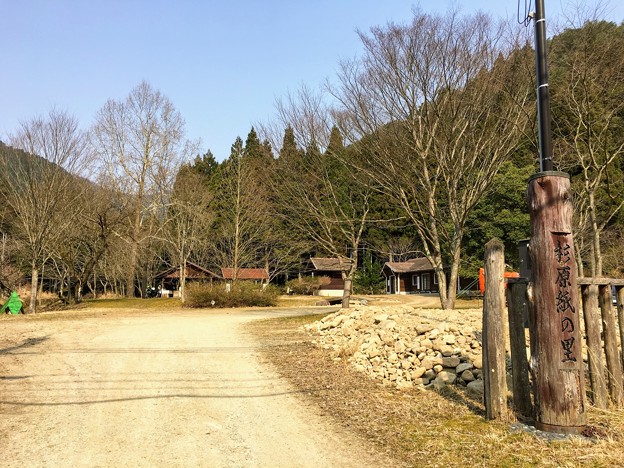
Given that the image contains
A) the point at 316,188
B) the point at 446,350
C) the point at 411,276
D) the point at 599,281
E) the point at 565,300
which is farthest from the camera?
the point at 411,276

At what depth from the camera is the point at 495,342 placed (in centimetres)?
505

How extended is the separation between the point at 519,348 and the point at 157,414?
166 inches

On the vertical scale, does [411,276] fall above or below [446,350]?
above

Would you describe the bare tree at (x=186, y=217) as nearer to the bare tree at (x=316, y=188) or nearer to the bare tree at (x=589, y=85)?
the bare tree at (x=316, y=188)

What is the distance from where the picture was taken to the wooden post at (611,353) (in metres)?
5.43

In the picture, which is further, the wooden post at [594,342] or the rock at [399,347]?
the rock at [399,347]

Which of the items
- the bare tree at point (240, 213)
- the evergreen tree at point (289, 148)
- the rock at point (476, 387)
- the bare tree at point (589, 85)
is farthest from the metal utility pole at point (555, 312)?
the bare tree at point (240, 213)

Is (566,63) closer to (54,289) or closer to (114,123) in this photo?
(114,123)

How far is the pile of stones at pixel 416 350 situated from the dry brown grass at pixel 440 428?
Result: 0.29m

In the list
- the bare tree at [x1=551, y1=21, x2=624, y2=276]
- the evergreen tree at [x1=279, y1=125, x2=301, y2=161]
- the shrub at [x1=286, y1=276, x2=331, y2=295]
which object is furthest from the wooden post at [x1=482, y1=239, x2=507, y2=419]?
the shrub at [x1=286, y1=276, x2=331, y2=295]

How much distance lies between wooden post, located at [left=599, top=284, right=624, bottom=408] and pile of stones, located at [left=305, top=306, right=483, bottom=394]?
1.48m

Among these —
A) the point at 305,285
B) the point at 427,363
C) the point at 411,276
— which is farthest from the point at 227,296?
the point at 411,276

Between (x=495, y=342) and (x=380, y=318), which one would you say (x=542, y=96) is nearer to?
(x=495, y=342)

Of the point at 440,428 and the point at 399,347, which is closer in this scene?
the point at 440,428
